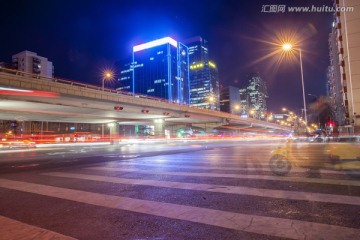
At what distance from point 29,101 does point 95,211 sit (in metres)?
29.1

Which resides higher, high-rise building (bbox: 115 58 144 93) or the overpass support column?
high-rise building (bbox: 115 58 144 93)

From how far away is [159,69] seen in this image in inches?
6668

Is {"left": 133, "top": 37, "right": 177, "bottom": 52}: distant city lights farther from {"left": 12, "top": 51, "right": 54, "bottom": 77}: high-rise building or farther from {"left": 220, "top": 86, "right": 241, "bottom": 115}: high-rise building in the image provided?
{"left": 12, "top": 51, "right": 54, "bottom": 77}: high-rise building

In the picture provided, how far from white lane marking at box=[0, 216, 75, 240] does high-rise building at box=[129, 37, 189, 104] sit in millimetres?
158929

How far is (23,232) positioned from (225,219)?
320cm

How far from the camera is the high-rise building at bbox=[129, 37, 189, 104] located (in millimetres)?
167375

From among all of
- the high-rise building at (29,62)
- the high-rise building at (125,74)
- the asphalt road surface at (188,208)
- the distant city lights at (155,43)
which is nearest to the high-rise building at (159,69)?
the distant city lights at (155,43)

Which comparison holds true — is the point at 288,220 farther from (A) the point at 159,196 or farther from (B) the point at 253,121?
(B) the point at 253,121

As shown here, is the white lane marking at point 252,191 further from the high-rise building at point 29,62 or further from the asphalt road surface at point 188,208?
the high-rise building at point 29,62

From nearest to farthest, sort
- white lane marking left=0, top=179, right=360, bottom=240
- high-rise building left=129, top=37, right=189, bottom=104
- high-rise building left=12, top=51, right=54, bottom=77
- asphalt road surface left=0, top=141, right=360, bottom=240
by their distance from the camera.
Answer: white lane marking left=0, top=179, right=360, bottom=240, asphalt road surface left=0, top=141, right=360, bottom=240, high-rise building left=12, top=51, right=54, bottom=77, high-rise building left=129, top=37, right=189, bottom=104

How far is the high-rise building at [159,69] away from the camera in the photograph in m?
167

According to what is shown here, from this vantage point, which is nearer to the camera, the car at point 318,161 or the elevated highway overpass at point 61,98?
the car at point 318,161

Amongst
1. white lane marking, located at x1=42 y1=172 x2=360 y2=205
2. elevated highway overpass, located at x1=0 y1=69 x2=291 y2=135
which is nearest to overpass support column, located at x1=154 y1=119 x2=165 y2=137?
elevated highway overpass, located at x1=0 y1=69 x2=291 y2=135

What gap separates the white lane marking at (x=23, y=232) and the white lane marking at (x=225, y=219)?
141 centimetres
